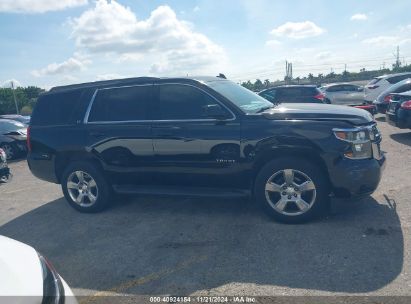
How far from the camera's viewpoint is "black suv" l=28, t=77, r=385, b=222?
4.46m

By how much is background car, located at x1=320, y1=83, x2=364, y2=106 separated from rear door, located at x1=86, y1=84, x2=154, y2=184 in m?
15.0

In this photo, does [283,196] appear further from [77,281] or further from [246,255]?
[77,281]

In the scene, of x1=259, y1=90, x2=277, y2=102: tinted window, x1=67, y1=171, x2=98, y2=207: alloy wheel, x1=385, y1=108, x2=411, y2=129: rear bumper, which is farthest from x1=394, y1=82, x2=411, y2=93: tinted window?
x1=67, y1=171, x2=98, y2=207: alloy wheel

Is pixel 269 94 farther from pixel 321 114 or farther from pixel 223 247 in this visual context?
pixel 223 247

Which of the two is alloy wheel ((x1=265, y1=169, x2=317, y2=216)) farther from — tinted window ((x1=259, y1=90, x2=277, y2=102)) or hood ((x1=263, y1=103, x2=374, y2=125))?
tinted window ((x1=259, y1=90, x2=277, y2=102))

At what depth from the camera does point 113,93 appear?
18.4 feet

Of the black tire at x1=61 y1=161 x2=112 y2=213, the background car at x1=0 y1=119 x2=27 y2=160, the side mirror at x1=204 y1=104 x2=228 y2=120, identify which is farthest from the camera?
the background car at x1=0 y1=119 x2=27 y2=160

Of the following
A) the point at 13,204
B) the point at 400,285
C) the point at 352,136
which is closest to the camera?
the point at 400,285

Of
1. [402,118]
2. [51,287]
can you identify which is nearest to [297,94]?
[402,118]

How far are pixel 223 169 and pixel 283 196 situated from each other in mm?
847

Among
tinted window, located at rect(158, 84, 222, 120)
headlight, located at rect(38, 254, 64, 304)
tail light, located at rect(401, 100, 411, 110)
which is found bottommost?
headlight, located at rect(38, 254, 64, 304)

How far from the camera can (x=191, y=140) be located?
496 cm

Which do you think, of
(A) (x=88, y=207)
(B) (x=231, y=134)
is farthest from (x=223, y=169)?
(A) (x=88, y=207)

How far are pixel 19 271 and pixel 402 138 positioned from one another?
1030 centimetres
